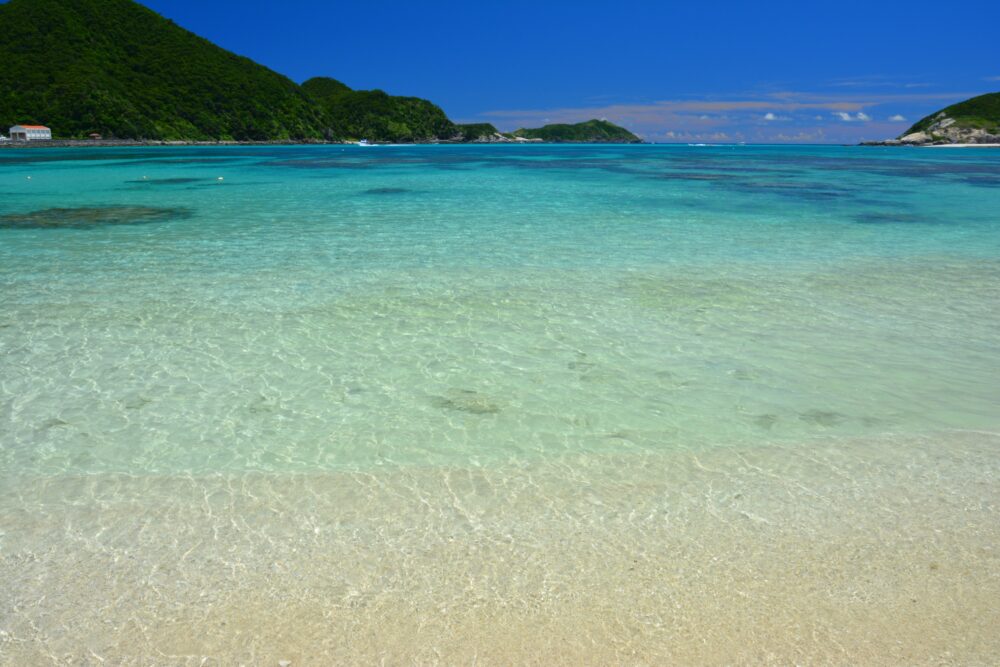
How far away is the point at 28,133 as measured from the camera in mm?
100188

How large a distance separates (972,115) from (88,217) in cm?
20865

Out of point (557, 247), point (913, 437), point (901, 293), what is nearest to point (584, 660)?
point (913, 437)

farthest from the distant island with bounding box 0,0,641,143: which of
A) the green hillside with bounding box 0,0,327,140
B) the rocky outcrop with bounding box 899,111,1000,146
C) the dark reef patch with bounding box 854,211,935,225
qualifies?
the rocky outcrop with bounding box 899,111,1000,146

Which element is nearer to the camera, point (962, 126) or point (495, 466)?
point (495, 466)

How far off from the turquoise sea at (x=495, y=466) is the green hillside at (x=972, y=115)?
194 metres

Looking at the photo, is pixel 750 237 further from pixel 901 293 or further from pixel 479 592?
pixel 479 592

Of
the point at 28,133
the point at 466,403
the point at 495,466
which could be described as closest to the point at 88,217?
the point at 466,403

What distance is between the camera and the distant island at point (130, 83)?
116312 mm

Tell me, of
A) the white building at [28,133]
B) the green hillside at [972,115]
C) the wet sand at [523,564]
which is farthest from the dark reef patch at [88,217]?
the green hillside at [972,115]

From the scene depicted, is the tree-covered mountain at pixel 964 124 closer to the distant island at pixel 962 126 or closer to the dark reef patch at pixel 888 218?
the distant island at pixel 962 126

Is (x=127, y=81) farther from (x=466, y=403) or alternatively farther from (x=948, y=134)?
(x=948, y=134)

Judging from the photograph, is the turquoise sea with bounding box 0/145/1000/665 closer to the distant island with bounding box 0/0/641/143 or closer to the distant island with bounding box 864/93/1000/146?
the distant island with bounding box 0/0/641/143

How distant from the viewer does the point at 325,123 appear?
17700 cm

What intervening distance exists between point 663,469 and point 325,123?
187547 millimetres
